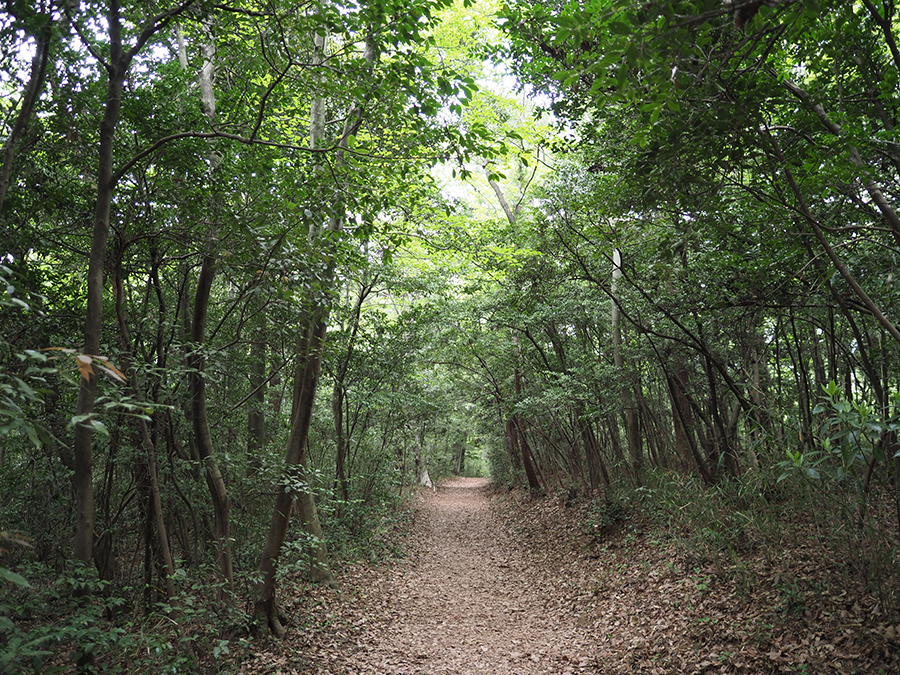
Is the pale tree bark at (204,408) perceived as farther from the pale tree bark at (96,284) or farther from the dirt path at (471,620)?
the dirt path at (471,620)

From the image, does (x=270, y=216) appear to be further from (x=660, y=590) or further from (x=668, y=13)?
(x=660, y=590)

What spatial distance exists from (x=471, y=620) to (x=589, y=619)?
1.67 meters

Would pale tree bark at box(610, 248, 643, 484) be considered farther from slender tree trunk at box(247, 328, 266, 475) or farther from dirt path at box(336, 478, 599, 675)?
slender tree trunk at box(247, 328, 266, 475)

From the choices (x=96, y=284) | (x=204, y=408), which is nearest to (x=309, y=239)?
(x=204, y=408)

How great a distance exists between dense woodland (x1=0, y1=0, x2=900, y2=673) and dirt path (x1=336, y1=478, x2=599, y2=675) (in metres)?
1.27

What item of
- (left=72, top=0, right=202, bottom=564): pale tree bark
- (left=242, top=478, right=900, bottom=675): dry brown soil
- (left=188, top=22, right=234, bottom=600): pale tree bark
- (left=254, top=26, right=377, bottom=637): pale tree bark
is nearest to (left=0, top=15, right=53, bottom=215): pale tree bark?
(left=72, top=0, right=202, bottom=564): pale tree bark

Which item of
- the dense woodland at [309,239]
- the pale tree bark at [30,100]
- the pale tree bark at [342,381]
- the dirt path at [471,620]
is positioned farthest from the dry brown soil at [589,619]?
the pale tree bark at [30,100]

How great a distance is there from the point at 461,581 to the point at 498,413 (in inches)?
316

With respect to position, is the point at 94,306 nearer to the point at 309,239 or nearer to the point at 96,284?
the point at 96,284

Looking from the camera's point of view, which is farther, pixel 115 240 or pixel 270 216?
pixel 270 216

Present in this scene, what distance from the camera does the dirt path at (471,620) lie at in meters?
5.41

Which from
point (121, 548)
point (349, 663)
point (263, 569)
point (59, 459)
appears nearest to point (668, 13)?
point (263, 569)

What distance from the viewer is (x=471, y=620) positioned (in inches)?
271

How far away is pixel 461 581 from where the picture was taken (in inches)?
353
